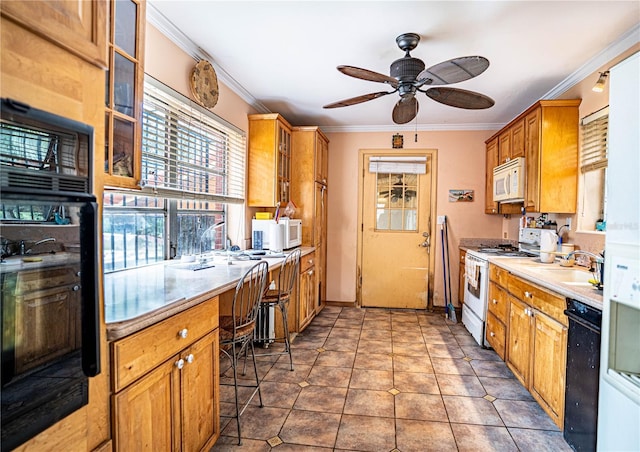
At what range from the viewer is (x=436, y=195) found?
189 inches

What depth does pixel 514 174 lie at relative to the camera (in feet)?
11.6

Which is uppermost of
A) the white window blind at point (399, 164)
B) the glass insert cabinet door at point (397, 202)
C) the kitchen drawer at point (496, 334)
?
the white window blind at point (399, 164)

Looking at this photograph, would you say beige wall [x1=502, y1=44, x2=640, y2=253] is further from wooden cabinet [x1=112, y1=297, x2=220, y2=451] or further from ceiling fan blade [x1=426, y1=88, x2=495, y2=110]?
wooden cabinet [x1=112, y1=297, x2=220, y2=451]

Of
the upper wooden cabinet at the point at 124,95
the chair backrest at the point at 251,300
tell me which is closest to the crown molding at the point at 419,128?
the chair backrest at the point at 251,300

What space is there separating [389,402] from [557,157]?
2.51 m

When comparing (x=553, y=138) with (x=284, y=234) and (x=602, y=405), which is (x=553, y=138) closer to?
(x=602, y=405)

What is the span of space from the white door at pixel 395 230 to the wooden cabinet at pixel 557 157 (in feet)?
5.82

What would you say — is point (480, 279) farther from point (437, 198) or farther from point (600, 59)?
point (600, 59)

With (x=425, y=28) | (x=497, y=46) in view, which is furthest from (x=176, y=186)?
(x=497, y=46)

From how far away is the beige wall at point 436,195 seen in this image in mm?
4730

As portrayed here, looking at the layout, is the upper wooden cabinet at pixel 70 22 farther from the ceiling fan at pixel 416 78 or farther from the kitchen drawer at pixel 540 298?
the kitchen drawer at pixel 540 298

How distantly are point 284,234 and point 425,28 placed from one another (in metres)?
2.12

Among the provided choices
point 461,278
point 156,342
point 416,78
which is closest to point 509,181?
point 461,278

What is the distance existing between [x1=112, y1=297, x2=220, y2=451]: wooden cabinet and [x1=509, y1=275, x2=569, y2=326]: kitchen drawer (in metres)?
1.93
